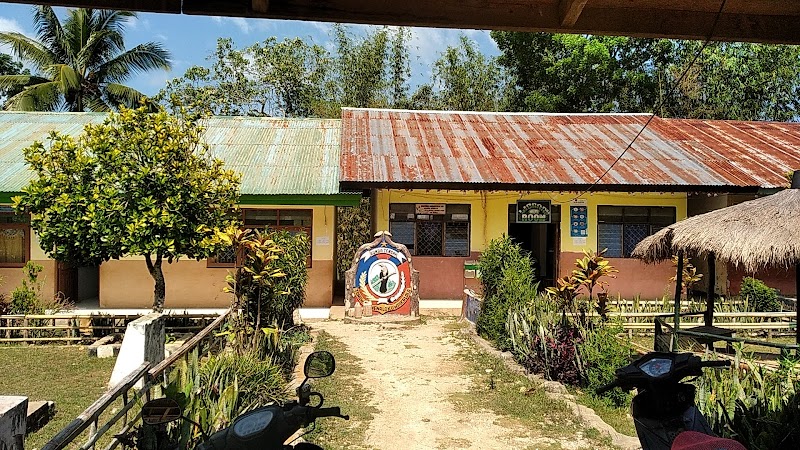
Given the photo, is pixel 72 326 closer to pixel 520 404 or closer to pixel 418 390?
pixel 418 390

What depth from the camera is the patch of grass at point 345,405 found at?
530 cm

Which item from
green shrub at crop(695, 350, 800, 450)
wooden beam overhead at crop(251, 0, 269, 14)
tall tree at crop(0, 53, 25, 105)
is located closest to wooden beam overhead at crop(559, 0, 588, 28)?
wooden beam overhead at crop(251, 0, 269, 14)

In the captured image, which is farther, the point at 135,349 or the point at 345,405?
the point at 135,349

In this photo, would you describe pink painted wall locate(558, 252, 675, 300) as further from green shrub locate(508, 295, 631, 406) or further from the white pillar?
the white pillar

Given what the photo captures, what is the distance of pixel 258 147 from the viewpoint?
15.2m

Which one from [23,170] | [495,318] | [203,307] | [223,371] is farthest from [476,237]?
[23,170]

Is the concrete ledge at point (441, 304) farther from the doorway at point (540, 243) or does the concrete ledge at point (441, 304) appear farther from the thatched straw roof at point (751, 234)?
the thatched straw roof at point (751, 234)

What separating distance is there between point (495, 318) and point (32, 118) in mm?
14188

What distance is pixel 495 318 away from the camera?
9.09 metres

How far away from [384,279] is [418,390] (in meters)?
4.96

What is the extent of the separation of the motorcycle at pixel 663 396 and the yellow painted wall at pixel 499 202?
36.2 feet

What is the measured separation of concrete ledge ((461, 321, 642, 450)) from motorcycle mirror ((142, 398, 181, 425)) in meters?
3.53

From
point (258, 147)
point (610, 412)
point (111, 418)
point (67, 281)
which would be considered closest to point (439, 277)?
point (258, 147)

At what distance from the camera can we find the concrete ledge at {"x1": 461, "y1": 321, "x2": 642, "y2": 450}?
5059mm
